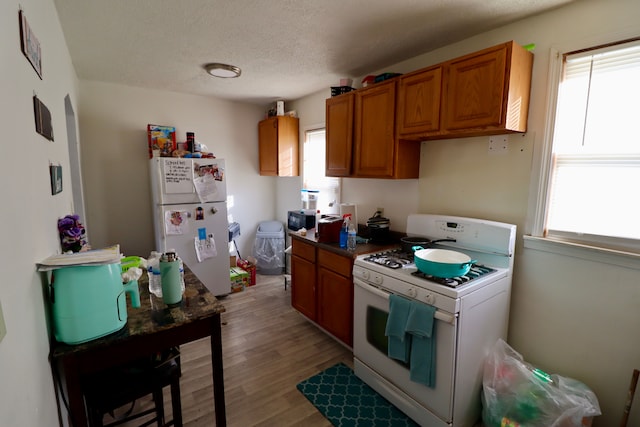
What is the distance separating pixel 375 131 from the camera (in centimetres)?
242

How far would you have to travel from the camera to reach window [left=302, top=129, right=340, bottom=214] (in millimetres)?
3490

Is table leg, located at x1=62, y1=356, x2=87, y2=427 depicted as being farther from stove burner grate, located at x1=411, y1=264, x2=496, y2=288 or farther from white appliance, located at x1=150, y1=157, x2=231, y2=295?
white appliance, located at x1=150, y1=157, x2=231, y2=295

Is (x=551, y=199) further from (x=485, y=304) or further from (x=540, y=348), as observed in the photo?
(x=540, y=348)

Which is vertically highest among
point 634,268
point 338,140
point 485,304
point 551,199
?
point 338,140

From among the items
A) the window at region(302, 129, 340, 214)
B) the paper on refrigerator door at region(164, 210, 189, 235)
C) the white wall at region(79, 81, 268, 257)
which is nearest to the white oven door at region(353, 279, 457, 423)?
the window at region(302, 129, 340, 214)

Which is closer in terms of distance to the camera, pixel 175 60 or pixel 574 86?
pixel 574 86

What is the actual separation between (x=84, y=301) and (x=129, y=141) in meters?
2.92

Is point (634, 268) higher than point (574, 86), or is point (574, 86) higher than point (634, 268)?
point (574, 86)

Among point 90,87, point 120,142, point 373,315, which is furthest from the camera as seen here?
point 120,142

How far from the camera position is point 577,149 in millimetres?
1710

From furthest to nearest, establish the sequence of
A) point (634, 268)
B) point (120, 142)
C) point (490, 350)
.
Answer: point (120, 142) < point (490, 350) < point (634, 268)

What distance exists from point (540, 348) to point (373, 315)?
106 cm

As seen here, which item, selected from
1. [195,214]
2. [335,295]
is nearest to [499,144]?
[335,295]

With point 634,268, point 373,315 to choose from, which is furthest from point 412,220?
point 634,268
